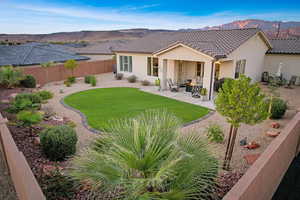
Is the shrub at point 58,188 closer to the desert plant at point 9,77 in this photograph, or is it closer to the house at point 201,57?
the house at point 201,57

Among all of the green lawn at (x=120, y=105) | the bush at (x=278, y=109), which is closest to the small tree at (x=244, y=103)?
the green lawn at (x=120, y=105)

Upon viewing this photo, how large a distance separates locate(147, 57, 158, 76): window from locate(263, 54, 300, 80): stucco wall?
11.2 metres

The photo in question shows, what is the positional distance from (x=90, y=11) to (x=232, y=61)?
2851 cm

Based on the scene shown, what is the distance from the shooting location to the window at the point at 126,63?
68.1 feet

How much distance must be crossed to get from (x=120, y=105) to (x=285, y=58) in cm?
1657

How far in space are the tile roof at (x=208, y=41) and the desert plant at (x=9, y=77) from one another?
10.2 meters

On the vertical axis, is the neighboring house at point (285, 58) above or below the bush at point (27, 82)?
above

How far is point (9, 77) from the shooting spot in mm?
14562

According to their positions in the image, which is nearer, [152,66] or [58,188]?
[58,188]

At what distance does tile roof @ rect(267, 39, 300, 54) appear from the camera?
1788 cm

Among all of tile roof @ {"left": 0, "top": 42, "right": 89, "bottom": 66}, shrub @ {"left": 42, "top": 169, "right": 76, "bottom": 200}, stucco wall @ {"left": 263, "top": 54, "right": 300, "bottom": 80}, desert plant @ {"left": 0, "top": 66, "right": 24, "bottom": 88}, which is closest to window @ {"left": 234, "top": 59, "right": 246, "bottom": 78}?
stucco wall @ {"left": 263, "top": 54, "right": 300, "bottom": 80}

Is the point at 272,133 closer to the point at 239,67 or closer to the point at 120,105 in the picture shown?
the point at 120,105

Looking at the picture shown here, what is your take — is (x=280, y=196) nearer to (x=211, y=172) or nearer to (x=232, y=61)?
(x=211, y=172)

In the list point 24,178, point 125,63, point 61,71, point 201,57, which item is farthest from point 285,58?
point 61,71
